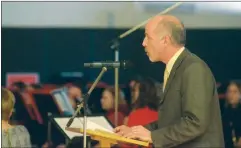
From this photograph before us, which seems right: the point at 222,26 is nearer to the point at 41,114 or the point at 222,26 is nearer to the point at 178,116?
the point at 41,114

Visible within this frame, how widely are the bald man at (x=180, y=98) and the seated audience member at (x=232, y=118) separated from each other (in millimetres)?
2476

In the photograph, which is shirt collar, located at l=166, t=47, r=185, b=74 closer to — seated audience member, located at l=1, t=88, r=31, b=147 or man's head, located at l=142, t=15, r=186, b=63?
man's head, located at l=142, t=15, r=186, b=63

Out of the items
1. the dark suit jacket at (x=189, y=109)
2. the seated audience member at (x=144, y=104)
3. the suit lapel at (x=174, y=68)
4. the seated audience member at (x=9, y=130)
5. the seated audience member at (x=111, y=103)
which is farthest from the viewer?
the seated audience member at (x=111, y=103)

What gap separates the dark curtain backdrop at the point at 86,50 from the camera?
7715mm

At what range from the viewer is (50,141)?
574 centimetres

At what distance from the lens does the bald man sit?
8.56 ft

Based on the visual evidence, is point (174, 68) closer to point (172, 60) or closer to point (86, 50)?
point (172, 60)

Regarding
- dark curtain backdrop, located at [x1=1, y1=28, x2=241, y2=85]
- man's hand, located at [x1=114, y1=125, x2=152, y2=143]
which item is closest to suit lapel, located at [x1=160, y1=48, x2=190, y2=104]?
man's hand, located at [x1=114, y1=125, x2=152, y2=143]

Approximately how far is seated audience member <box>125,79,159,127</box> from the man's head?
1.82 m

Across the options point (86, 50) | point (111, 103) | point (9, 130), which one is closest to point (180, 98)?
point (9, 130)

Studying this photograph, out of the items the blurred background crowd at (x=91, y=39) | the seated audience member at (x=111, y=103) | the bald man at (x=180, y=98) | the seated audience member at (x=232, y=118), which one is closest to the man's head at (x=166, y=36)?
the bald man at (x=180, y=98)

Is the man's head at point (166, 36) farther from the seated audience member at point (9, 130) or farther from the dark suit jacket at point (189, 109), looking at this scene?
the seated audience member at point (9, 130)

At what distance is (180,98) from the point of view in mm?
2684

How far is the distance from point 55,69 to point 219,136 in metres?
5.27
